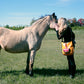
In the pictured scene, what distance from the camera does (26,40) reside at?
4980 millimetres

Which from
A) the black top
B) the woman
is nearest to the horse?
the woman

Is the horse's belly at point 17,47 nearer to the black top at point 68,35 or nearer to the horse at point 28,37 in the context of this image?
the horse at point 28,37

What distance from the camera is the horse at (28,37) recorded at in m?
4.89

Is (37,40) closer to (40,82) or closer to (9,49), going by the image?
(9,49)

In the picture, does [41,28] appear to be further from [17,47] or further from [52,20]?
[17,47]

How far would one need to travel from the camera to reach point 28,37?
500 centimetres

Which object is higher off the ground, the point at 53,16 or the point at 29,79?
the point at 53,16

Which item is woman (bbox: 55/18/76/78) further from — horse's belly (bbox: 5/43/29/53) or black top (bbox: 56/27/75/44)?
horse's belly (bbox: 5/43/29/53)

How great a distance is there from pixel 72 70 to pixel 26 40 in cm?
227

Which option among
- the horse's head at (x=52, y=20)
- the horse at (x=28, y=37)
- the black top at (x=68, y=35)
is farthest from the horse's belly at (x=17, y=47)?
the black top at (x=68, y=35)

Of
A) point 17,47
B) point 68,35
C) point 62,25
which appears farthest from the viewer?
point 68,35

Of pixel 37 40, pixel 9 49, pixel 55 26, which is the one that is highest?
pixel 55 26

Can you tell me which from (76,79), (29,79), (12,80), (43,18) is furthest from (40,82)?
(43,18)

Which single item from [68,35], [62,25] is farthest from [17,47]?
[68,35]
